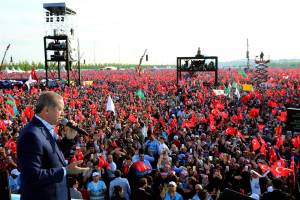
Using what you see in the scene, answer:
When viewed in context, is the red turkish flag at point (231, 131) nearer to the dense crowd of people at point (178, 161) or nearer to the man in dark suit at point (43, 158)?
the dense crowd of people at point (178, 161)

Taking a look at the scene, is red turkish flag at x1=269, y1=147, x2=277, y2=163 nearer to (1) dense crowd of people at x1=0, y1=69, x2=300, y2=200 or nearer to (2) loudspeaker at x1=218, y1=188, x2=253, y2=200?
(1) dense crowd of people at x1=0, y1=69, x2=300, y2=200

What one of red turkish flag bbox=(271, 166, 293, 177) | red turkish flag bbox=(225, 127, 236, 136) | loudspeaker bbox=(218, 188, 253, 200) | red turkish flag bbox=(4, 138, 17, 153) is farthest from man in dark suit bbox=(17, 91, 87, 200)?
red turkish flag bbox=(225, 127, 236, 136)

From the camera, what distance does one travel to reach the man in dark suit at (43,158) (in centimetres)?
241

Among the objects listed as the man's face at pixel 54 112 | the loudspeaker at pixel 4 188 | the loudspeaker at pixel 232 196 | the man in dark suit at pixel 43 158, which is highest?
the man's face at pixel 54 112

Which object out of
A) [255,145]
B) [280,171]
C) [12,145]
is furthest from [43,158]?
[255,145]

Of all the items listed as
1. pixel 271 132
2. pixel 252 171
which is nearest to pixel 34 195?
pixel 252 171

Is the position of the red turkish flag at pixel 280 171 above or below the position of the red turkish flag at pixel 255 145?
above

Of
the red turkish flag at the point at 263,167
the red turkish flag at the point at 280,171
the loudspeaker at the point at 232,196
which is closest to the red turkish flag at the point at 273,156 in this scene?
the red turkish flag at the point at 263,167

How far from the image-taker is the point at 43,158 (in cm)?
250

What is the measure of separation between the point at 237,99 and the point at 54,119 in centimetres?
2244

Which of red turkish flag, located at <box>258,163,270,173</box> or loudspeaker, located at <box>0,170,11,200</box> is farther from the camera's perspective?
red turkish flag, located at <box>258,163,270,173</box>

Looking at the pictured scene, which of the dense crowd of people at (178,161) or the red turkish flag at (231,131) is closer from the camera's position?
the dense crowd of people at (178,161)

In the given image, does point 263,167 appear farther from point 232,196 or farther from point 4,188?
point 4,188

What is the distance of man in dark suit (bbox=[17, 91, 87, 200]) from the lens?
241 centimetres
